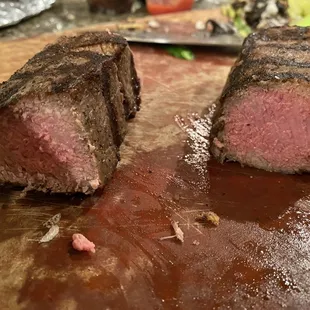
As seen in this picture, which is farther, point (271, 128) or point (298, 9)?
point (298, 9)

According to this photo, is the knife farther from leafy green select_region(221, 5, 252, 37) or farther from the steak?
the steak

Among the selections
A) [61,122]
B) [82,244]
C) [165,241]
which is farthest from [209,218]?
[61,122]

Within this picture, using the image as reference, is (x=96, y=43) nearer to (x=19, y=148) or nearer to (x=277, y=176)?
(x=19, y=148)

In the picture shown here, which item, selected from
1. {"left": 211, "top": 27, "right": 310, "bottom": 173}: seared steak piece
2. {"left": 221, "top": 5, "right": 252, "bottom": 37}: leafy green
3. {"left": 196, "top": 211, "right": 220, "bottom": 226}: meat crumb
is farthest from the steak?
{"left": 221, "top": 5, "right": 252, "bottom": 37}: leafy green

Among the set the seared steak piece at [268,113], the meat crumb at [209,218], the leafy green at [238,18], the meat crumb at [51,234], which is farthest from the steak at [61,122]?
the leafy green at [238,18]

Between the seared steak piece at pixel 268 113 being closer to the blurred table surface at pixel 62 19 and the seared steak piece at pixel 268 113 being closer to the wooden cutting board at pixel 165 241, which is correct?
the wooden cutting board at pixel 165 241

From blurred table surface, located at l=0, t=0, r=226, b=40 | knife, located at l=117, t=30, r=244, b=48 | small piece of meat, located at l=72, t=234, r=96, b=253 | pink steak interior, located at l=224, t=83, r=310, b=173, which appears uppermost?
blurred table surface, located at l=0, t=0, r=226, b=40

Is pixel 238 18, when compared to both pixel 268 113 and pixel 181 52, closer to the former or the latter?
pixel 181 52
